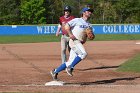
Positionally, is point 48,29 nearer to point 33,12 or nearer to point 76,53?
point 33,12

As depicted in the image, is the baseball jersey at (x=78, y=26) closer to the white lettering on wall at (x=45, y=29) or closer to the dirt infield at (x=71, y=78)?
the dirt infield at (x=71, y=78)

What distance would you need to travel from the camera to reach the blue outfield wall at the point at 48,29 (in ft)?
132

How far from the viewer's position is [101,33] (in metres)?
40.9

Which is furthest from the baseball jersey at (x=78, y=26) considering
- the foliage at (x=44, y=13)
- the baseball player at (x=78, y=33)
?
the foliage at (x=44, y=13)

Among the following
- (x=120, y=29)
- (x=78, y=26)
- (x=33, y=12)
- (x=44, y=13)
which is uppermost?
(x=78, y=26)

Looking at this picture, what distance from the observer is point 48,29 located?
40.9 m

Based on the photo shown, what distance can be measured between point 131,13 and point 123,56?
49988 mm

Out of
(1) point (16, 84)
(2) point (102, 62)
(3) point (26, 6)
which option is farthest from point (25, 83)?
(3) point (26, 6)

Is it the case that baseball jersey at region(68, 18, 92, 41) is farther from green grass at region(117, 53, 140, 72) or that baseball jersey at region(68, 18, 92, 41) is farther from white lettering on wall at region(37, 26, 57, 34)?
white lettering on wall at region(37, 26, 57, 34)

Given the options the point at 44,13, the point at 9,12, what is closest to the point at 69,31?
the point at 9,12

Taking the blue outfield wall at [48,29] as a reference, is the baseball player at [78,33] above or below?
above

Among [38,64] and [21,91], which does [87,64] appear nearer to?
[38,64]

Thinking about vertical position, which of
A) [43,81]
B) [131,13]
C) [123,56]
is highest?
[43,81]

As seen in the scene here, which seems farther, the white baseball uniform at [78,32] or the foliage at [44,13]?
the foliage at [44,13]
